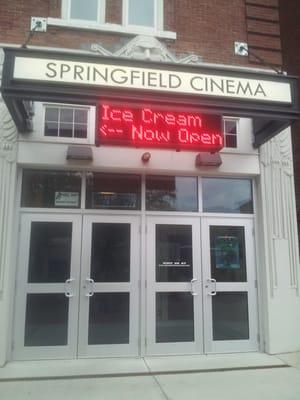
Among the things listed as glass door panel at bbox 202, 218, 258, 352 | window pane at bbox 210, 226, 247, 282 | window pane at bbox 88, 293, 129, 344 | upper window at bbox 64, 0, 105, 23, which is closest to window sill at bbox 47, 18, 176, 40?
upper window at bbox 64, 0, 105, 23

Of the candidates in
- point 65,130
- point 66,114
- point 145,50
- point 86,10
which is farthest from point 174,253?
point 86,10

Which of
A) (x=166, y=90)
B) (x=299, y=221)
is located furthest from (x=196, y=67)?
(x=299, y=221)

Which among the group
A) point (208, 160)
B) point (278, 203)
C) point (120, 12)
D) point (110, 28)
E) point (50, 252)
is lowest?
point (50, 252)

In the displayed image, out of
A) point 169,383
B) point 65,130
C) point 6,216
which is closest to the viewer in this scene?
point 169,383

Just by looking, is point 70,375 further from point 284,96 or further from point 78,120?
point 284,96

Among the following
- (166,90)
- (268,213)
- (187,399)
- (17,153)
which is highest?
(166,90)

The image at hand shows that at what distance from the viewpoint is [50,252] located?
22.1 feet

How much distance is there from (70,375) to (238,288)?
3.18 m

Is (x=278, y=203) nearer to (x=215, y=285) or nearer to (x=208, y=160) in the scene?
(x=208, y=160)

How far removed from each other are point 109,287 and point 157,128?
273 centimetres

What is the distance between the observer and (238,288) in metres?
7.14

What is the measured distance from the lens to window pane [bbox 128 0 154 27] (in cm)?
777

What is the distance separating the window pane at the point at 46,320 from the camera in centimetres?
649

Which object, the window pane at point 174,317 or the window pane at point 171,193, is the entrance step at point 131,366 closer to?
the window pane at point 174,317
